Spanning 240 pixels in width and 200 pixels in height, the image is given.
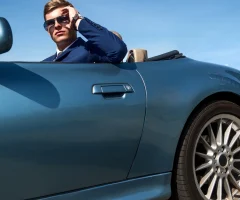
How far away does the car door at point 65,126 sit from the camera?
68.1 inches

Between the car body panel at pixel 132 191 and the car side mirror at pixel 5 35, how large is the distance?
723mm

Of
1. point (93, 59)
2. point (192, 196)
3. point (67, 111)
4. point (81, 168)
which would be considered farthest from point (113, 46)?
point (192, 196)

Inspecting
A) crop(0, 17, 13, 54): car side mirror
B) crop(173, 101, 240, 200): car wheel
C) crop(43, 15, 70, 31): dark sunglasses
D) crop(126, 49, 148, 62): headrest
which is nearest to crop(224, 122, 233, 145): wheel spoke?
crop(173, 101, 240, 200): car wheel

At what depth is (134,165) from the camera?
7.28 feet

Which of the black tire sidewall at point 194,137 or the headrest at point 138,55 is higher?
the headrest at point 138,55

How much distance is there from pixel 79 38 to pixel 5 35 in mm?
1072

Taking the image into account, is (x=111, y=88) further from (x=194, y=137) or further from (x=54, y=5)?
(x=54, y=5)

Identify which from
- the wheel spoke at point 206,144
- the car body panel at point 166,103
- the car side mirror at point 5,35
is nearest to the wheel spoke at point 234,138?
the wheel spoke at point 206,144

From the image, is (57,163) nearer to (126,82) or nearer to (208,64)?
(126,82)

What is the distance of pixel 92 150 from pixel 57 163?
204mm

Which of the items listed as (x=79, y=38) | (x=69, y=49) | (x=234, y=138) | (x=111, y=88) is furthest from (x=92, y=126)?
(x=234, y=138)

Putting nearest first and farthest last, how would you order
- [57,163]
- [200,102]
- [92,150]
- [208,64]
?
[57,163]
[92,150]
[200,102]
[208,64]

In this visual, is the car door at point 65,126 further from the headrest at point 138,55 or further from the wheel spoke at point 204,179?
the wheel spoke at point 204,179

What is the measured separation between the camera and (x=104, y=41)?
233cm
